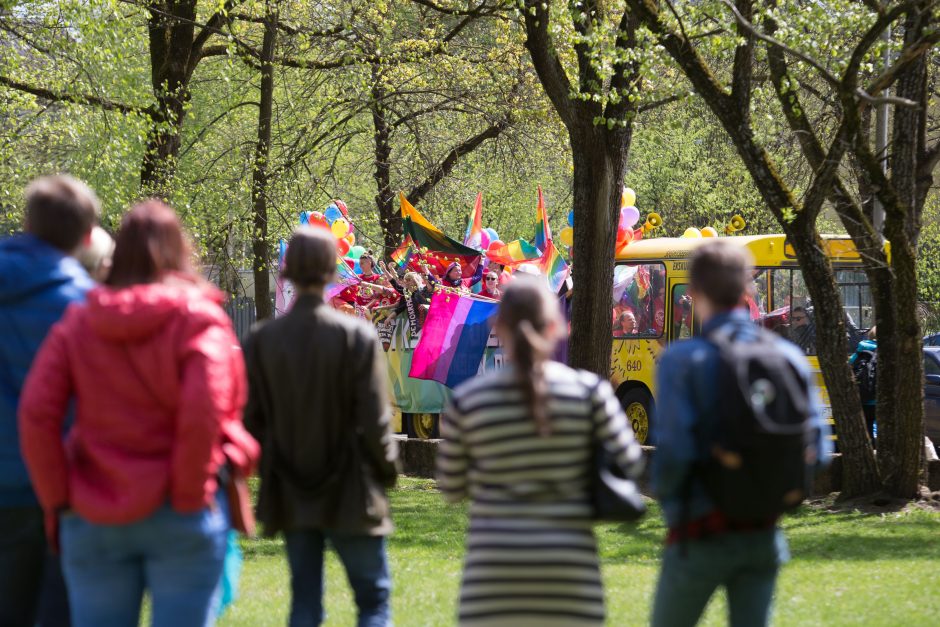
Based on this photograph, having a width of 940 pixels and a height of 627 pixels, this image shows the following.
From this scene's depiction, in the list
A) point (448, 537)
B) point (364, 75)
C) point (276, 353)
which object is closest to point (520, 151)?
point (364, 75)

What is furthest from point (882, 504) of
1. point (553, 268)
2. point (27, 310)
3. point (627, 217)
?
point (27, 310)

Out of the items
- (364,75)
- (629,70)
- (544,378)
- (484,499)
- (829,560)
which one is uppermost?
(364,75)

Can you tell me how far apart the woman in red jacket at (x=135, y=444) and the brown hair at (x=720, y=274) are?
4.66ft

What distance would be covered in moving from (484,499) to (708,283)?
36.5 inches

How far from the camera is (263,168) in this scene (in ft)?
65.6

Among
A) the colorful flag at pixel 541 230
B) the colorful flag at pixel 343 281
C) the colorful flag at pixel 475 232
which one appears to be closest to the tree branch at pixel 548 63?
the colorful flag at pixel 541 230

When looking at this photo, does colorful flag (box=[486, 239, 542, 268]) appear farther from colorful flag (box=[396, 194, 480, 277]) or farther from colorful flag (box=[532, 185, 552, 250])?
colorful flag (box=[396, 194, 480, 277])

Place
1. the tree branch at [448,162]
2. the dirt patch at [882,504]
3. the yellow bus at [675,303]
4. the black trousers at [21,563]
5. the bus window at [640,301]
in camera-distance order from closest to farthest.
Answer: the black trousers at [21,563] < the dirt patch at [882,504] < the yellow bus at [675,303] < the bus window at [640,301] < the tree branch at [448,162]

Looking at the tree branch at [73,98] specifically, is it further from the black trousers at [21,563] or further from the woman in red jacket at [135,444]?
the woman in red jacket at [135,444]

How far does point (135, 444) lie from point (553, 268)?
568 inches

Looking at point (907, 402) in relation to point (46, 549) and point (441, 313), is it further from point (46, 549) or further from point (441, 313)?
point (46, 549)

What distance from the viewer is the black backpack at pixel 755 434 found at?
3711 mm

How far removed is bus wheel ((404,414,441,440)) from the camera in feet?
58.7

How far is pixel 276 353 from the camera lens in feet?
15.6
